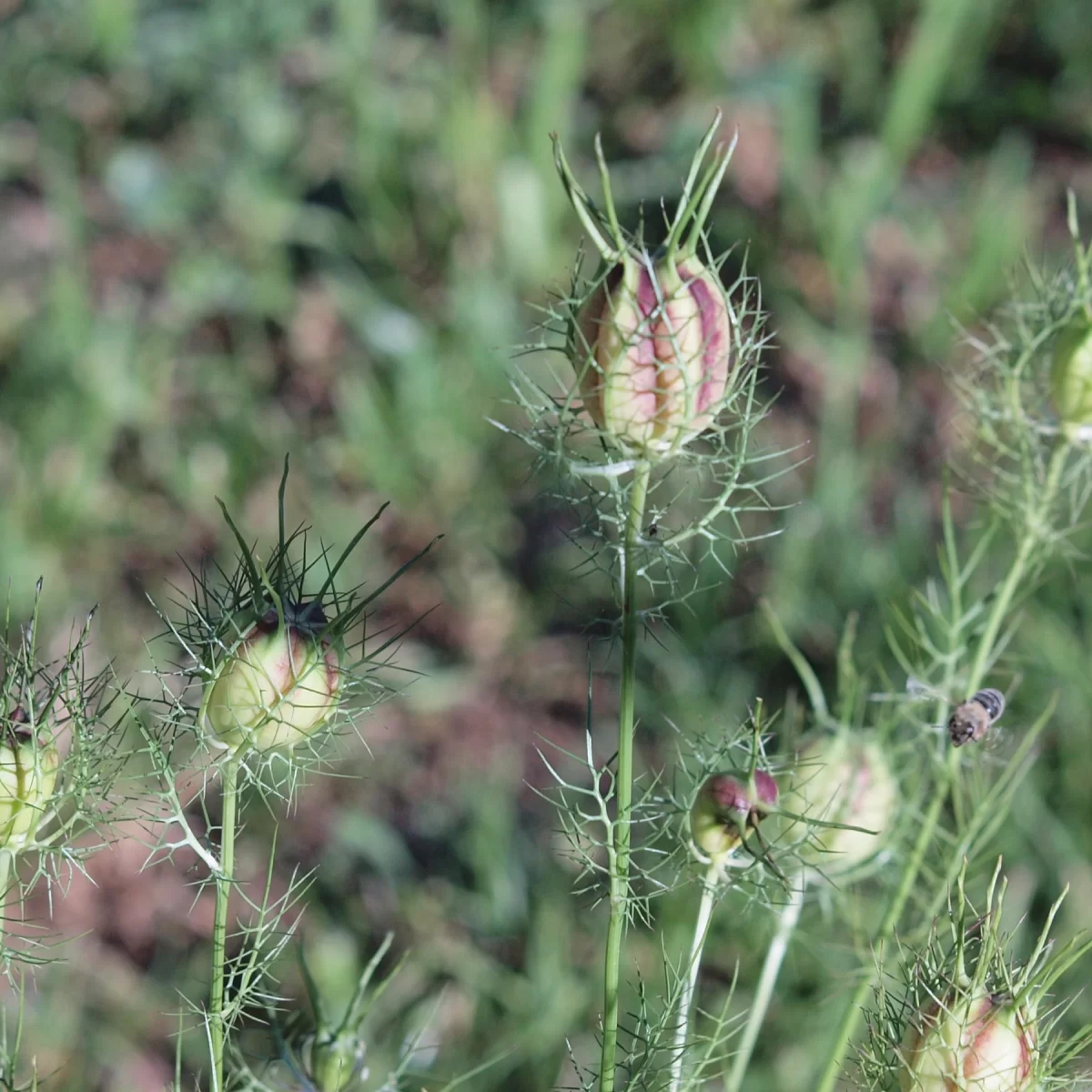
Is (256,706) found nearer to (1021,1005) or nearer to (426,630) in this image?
(1021,1005)

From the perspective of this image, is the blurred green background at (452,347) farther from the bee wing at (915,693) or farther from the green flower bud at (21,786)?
the green flower bud at (21,786)

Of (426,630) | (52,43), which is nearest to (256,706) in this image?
(426,630)

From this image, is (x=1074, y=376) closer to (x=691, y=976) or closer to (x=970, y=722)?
(x=970, y=722)

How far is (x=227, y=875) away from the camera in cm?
34

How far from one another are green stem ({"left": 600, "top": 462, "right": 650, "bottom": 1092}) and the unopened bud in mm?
15

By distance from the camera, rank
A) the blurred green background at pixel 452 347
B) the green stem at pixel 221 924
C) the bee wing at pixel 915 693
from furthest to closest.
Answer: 1. the blurred green background at pixel 452 347
2. the bee wing at pixel 915 693
3. the green stem at pixel 221 924

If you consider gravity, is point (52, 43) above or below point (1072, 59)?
above

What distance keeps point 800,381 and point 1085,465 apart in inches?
40.1

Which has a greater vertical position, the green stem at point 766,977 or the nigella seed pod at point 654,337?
the nigella seed pod at point 654,337

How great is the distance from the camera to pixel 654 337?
32 cm

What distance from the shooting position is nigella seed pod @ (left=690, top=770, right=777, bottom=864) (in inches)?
14.9

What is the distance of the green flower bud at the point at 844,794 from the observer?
1.48ft

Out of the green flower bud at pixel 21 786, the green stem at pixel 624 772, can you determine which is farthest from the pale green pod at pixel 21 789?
the green stem at pixel 624 772

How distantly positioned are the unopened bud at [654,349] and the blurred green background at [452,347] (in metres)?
0.83
